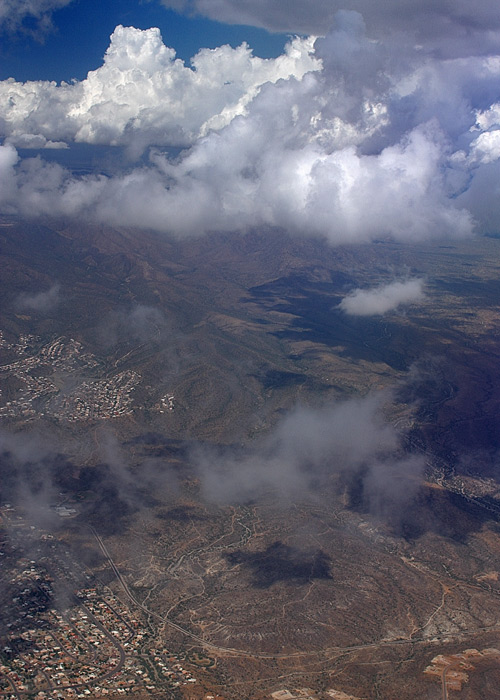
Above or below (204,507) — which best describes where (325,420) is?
above

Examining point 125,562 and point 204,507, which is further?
point 204,507

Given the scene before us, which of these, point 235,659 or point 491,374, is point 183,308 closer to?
point 491,374

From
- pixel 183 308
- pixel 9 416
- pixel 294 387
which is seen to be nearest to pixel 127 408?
pixel 9 416

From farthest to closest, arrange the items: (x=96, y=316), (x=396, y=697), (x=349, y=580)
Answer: (x=96, y=316), (x=349, y=580), (x=396, y=697)

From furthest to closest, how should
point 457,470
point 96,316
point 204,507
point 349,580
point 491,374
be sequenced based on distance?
point 96,316 < point 491,374 < point 457,470 < point 204,507 < point 349,580

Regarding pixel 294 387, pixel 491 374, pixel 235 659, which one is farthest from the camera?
pixel 491 374

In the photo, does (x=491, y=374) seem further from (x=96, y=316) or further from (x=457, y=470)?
(x=96, y=316)

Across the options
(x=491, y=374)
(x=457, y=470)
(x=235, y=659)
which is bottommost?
(x=235, y=659)

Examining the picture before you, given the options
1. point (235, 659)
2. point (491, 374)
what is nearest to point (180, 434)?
point (235, 659)

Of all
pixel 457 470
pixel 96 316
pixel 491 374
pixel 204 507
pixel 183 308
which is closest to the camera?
pixel 204 507
